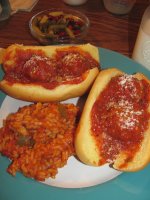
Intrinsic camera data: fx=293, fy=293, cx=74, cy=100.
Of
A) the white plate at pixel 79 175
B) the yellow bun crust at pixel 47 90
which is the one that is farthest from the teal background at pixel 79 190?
the yellow bun crust at pixel 47 90

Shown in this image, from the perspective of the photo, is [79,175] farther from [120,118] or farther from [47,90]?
[47,90]

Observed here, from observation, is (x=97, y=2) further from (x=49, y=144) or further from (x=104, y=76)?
(x=49, y=144)

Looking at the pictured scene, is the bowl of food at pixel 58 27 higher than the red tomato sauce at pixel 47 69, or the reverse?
the red tomato sauce at pixel 47 69

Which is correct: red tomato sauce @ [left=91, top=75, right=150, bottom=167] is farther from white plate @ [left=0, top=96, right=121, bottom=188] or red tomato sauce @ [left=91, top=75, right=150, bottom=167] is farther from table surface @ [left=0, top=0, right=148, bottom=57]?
table surface @ [left=0, top=0, right=148, bottom=57]

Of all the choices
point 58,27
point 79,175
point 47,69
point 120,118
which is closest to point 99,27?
point 58,27

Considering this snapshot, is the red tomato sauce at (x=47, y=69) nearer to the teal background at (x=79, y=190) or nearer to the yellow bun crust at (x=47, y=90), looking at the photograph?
the yellow bun crust at (x=47, y=90)

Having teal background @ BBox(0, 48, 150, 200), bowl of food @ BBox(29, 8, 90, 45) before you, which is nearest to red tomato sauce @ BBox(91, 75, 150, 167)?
teal background @ BBox(0, 48, 150, 200)

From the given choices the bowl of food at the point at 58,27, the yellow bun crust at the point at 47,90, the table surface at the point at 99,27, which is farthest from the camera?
the table surface at the point at 99,27
